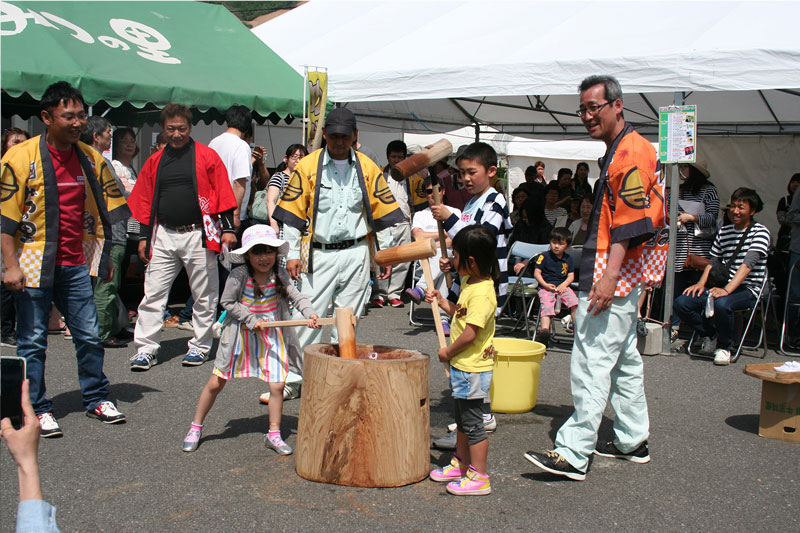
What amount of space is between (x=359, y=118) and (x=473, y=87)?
16.5 feet

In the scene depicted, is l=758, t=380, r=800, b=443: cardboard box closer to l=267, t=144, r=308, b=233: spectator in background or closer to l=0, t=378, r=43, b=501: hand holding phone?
l=0, t=378, r=43, b=501: hand holding phone

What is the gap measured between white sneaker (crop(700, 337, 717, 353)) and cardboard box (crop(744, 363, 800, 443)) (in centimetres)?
245

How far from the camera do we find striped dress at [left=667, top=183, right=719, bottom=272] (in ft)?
Result: 27.3

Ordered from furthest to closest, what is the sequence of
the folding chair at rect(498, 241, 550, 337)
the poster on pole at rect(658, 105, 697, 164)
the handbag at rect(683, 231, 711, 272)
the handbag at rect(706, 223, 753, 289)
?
1. the handbag at rect(683, 231, 711, 272)
2. the folding chair at rect(498, 241, 550, 337)
3. the handbag at rect(706, 223, 753, 289)
4. the poster on pole at rect(658, 105, 697, 164)

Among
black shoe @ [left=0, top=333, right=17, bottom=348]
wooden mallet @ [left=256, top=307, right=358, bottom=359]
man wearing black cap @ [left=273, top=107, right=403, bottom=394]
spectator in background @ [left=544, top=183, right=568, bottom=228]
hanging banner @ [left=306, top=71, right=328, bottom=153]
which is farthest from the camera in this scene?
spectator in background @ [left=544, top=183, right=568, bottom=228]

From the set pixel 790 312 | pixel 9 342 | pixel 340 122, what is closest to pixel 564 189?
pixel 790 312

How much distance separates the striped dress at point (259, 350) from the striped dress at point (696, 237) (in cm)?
482

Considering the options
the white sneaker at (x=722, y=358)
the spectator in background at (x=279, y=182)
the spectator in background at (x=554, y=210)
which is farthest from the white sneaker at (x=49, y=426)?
the spectator in background at (x=554, y=210)

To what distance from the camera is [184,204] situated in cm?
657

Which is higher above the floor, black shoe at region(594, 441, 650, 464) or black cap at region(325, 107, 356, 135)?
black cap at region(325, 107, 356, 135)

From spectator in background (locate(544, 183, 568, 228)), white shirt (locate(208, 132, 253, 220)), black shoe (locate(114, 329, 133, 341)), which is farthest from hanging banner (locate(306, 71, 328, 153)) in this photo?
spectator in background (locate(544, 183, 568, 228))

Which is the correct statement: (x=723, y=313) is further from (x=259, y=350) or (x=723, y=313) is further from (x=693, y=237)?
(x=259, y=350)

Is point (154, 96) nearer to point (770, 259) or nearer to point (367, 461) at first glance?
point (367, 461)

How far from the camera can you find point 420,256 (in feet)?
14.4
